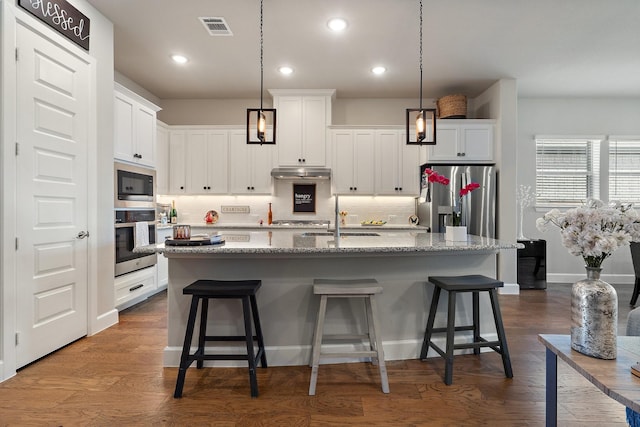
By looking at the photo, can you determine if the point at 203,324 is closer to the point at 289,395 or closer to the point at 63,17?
the point at 289,395

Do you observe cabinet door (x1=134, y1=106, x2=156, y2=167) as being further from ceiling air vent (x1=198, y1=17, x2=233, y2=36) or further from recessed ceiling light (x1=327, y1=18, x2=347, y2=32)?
recessed ceiling light (x1=327, y1=18, x2=347, y2=32)

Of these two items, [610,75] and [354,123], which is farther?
[354,123]

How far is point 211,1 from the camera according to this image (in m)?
2.97

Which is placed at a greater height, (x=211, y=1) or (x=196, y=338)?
(x=211, y=1)

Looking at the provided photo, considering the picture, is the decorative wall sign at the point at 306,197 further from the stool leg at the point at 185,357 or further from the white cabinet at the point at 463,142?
the stool leg at the point at 185,357

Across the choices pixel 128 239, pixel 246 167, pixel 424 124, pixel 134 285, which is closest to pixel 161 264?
pixel 134 285

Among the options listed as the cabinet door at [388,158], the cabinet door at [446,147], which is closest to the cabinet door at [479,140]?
the cabinet door at [446,147]

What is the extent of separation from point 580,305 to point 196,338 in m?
2.25

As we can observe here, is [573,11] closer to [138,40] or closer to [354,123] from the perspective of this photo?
[354,123]

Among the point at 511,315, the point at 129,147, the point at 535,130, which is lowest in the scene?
the point at 511,315

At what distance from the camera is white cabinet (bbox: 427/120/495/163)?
482 cm

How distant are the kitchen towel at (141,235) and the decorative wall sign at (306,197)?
2283 mm

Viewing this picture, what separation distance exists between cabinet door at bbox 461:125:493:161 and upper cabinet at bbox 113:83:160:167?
414 centimetres

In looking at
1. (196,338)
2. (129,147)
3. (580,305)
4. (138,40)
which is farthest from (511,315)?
(138,40)
